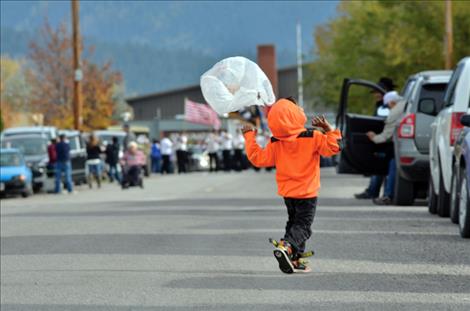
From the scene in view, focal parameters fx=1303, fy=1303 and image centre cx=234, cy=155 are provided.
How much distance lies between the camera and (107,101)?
267 feet

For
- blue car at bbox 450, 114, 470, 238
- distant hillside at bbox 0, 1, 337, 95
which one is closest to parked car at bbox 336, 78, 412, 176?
distant hillside at bbox 0, 1, 337, 95

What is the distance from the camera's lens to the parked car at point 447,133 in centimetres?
1719

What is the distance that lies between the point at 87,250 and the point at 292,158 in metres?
4.21

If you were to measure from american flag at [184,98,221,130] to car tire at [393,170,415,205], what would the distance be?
198 ft

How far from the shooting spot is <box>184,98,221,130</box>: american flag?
270ft

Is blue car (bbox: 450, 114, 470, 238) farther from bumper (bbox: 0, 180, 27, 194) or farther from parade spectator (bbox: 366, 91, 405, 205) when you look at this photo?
bumper (bbox: 0, 180, 27, 194)

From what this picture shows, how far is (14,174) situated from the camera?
33.8 meters

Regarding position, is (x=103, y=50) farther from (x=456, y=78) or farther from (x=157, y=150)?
(x=456, y=78)

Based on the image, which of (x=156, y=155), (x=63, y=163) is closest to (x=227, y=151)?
(x=156, y=155)

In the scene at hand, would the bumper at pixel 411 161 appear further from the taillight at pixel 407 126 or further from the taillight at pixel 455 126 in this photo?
the taillight at pixel 455 126

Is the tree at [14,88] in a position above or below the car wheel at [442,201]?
above

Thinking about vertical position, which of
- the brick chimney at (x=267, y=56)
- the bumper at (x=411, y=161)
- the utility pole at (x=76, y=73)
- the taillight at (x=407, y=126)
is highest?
the brick chimney at (x=267, y=56)

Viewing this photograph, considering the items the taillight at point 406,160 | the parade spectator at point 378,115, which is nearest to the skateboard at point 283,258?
the taillight at point 406,160

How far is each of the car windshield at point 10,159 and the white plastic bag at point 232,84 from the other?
2449cm
